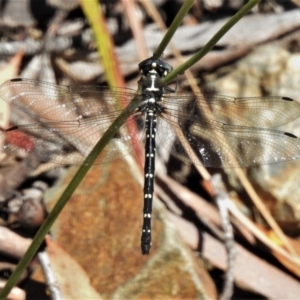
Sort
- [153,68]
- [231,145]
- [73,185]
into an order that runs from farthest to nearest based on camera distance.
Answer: [231,145] → [153,68] → [73,185]

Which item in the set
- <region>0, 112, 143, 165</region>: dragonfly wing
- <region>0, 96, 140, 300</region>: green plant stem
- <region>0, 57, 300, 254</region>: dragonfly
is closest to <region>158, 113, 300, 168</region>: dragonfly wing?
<region>0, 57, 300, 254</region>: dragonfly

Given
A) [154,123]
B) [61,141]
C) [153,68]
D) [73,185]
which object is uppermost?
[153,68]

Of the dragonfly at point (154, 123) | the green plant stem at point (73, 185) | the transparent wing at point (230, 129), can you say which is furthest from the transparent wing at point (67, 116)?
the green plant stem at point (73, 185)

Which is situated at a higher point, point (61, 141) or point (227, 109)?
point (227, 109)

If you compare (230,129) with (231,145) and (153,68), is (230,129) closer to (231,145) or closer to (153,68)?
(231,145)

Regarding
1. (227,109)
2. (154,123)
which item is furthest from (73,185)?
(227,109)

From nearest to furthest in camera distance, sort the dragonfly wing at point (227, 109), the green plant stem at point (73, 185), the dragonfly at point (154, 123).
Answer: the green plant stem at point (73, 185) → the dragonfly at point (154, 123) → the dragonfly wing at point (227, 109)

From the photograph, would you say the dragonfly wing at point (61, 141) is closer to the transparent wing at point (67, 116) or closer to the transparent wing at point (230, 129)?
the transparent wing at point (67, 116)

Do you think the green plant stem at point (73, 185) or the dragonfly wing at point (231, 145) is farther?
the dragonfly wing at point (231, 145)


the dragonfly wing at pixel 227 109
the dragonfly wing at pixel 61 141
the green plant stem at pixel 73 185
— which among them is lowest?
the green plant stem at pixel 73 185
